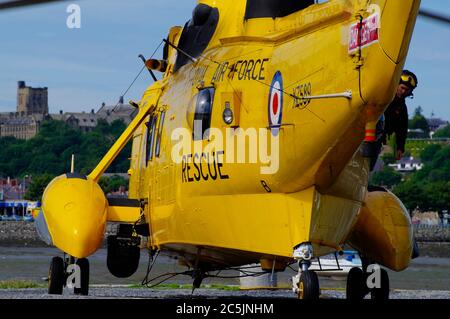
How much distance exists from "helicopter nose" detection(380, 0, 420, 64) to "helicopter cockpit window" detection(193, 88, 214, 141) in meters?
3.57

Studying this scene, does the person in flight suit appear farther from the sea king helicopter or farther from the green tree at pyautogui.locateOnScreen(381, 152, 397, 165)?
the sea king helicopter

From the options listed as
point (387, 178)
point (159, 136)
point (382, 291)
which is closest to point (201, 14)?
point (159, 136)

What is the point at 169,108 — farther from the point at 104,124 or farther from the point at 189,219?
the point at 104,124

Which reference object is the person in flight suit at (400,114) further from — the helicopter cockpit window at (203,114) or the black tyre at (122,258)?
the black tyre at (122,258)

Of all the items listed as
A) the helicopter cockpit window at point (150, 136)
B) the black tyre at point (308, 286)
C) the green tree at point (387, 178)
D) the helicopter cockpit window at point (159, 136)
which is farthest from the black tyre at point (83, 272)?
the green tree at point (387, 178)

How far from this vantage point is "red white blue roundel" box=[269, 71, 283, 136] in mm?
13195

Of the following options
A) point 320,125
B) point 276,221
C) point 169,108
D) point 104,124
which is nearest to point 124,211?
point 169,108

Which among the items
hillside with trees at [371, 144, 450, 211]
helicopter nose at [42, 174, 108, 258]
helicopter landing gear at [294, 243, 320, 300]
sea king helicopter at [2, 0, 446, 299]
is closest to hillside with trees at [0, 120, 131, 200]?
hillside with trees at [371, 144, 450, 211]

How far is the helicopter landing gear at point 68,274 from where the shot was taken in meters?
18.6

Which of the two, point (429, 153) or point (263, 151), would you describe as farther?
point (429, 153)

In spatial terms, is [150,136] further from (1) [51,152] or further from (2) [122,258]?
(1) [51,152]

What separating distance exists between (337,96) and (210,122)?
2.78 metres

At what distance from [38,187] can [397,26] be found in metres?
125

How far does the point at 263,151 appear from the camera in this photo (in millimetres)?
13547
